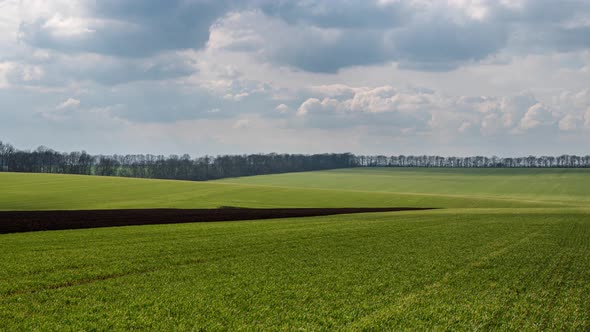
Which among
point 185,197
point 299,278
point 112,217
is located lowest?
point 112,217

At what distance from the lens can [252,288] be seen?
17391mm

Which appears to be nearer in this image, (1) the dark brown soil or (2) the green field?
(2) the green field

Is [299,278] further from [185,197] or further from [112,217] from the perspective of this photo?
[185,197]

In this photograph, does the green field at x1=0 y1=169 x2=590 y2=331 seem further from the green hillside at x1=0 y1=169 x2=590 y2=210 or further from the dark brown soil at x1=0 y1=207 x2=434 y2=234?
the green hillside at x1=0 y1=169 x2=590 y2=210

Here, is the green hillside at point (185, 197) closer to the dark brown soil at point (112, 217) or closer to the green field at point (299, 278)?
the dark brown soil at point (112, 217)

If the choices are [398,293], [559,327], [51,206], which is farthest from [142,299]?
[51,206]

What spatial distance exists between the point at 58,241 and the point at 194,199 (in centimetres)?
4308

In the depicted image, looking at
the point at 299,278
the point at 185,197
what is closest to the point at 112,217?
the point at 185,197

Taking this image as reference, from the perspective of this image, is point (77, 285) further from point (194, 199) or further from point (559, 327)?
point (194, 199)

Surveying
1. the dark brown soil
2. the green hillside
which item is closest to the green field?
the dark brown soil

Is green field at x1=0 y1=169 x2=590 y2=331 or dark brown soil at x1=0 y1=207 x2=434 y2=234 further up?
green field at x1=0 y1=169 x2=590 y2=331

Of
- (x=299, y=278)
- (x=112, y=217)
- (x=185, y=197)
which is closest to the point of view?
(x=299, y=278)

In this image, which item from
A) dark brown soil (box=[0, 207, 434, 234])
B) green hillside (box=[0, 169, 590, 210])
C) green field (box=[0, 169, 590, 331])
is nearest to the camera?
green field (box=[0, 169, 590, 331])

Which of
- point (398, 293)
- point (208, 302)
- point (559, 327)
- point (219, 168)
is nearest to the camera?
point (559, 327)
